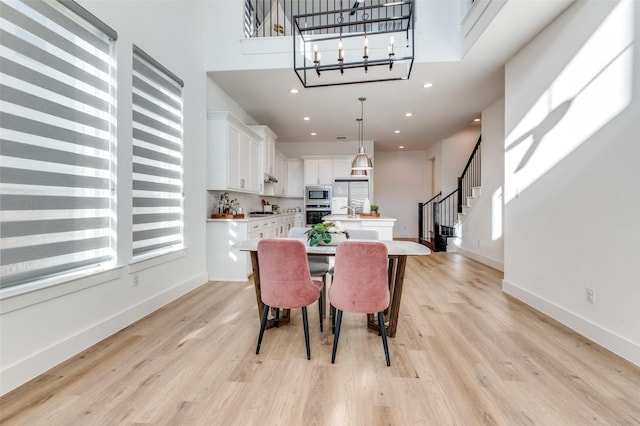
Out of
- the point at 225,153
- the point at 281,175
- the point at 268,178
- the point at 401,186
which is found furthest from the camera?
the point at 401,186

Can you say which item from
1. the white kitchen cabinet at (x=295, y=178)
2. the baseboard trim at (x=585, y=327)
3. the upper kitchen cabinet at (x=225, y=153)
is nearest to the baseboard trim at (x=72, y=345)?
the upper kitchen cabinet at (x=225, y=153)

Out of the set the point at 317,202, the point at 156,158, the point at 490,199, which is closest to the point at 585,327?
the point at 490,199

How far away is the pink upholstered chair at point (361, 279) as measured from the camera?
1851 mm

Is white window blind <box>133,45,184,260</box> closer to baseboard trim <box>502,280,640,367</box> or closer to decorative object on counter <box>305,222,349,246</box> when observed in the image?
decorative object on counter <box>305,222,349,246</box>

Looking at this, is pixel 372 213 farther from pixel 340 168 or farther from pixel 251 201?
pixel 340 168

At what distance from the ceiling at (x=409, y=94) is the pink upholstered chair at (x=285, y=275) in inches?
112

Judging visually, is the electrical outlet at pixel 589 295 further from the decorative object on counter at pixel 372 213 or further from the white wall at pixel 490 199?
the decorative object on counter at pixel 372 213

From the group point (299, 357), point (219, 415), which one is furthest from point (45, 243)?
point (299, 357)

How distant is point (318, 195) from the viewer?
24.2ft

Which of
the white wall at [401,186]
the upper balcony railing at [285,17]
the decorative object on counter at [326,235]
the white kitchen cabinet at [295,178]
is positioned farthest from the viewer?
the white wall at [401,186]

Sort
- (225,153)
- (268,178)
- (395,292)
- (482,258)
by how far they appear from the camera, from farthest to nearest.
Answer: (268,178), (482,258), (225,153), (395,292)

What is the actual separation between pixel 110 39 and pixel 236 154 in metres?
2.08

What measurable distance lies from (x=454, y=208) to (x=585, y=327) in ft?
17.0

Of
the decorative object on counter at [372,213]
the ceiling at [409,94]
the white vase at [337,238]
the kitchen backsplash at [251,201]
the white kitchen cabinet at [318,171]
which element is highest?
the ceiling at [409,94]
